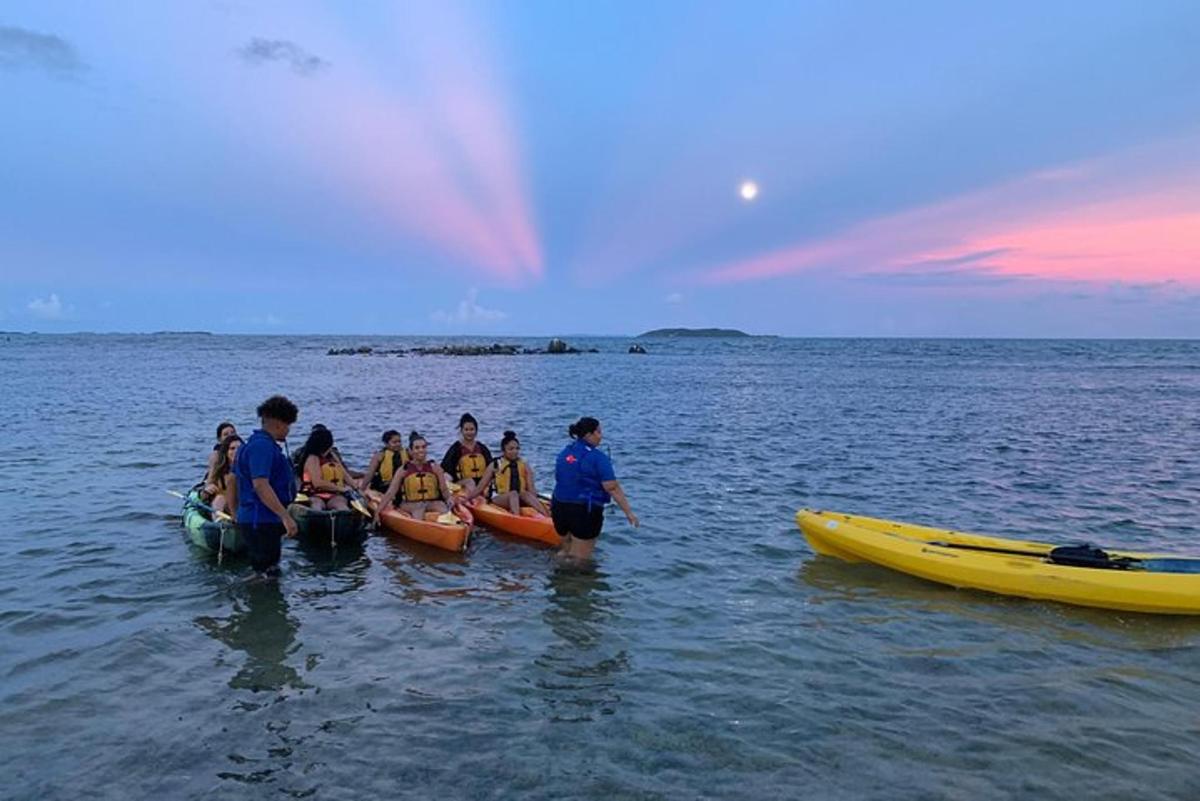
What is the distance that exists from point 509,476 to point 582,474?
313cm

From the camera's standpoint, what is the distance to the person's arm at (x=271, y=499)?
809 centimetres

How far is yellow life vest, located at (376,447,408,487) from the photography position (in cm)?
1315

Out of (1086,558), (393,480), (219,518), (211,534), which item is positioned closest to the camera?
(1086,558)

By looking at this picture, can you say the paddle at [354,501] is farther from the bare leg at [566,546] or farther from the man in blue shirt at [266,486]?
the bare leg at [566,546]

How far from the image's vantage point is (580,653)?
7.88 meters

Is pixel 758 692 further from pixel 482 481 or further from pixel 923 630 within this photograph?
pixel 482 481

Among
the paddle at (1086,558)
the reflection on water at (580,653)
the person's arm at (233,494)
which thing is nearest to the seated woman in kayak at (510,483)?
the reflection on water at (580,653)

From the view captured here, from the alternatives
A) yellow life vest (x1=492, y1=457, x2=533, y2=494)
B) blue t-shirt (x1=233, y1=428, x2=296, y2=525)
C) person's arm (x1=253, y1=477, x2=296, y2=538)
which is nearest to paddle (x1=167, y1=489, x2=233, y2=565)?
blue t-shirt (x1=233, y1=428, x2=296, y2=525)

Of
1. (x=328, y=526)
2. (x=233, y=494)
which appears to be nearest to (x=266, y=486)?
(x=233, y=494)

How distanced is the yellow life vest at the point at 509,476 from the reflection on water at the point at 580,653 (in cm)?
250

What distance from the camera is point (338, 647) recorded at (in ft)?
25.9

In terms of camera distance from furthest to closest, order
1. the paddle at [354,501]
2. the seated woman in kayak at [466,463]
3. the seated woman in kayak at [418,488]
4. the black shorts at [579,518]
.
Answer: the seated woman in kayak at [466,463]
the seated woman in kayak at [418,488]
the paddle at [354,501]
the black shorts at [579,518]

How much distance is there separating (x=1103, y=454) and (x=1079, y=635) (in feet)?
51.6

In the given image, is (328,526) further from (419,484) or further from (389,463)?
(389,463)
